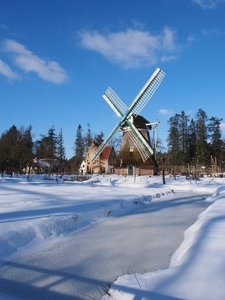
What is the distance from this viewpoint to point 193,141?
47.9 m

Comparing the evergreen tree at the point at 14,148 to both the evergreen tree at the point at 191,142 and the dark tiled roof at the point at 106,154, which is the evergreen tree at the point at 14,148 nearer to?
the dark tiled roof at the point at 106,154

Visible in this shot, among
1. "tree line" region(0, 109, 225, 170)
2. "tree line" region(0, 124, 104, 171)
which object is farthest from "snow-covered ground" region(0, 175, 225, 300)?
"tree line" region(0, 109, 225, 170)

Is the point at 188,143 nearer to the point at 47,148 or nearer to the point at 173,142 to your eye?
the point at 173,142

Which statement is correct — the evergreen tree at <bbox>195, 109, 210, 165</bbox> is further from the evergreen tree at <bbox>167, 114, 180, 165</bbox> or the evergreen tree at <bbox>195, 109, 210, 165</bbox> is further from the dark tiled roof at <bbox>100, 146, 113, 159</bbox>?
the dark tiled roof at <bbox>100, 146, 113, 159</bbox>

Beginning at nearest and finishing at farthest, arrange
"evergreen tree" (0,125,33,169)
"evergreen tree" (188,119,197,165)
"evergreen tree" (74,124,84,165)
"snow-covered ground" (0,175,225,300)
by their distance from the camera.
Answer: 1. "snow-covered ground" (0,175,225,300)
2. "evergreen tree" (0,125,33,169)
3. "evergreen tree" (188,119,197,165)
4. "evergreen tree" (74,124,84,165)

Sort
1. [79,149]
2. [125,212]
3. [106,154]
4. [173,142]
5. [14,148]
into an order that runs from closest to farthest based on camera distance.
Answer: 1. [125,212]
2. [14,148]
3. [106,154]
4. [173,142]
5. [79,149]

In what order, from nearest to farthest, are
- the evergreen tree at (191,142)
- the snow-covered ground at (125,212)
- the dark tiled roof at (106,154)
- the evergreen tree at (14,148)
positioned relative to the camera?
the snow-covered ground at (125,212) < the evergreen tree at (14,148) < the dark tiled roof at (106,154) < the evergreen tree at (191,142)

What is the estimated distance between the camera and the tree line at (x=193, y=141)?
44.8 meters

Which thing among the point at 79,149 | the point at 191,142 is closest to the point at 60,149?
the point at 79,149

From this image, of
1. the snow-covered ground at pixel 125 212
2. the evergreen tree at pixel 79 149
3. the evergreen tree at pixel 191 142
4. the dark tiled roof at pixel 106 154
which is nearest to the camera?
the snow-covered ground at pixel 125 212

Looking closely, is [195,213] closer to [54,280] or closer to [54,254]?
[54,254]

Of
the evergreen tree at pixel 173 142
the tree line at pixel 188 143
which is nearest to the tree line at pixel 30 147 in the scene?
the tree line at pixel 188 143

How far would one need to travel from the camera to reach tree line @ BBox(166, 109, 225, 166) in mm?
44812

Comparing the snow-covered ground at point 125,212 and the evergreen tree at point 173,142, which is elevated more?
the evergreen tree at point 173,142
